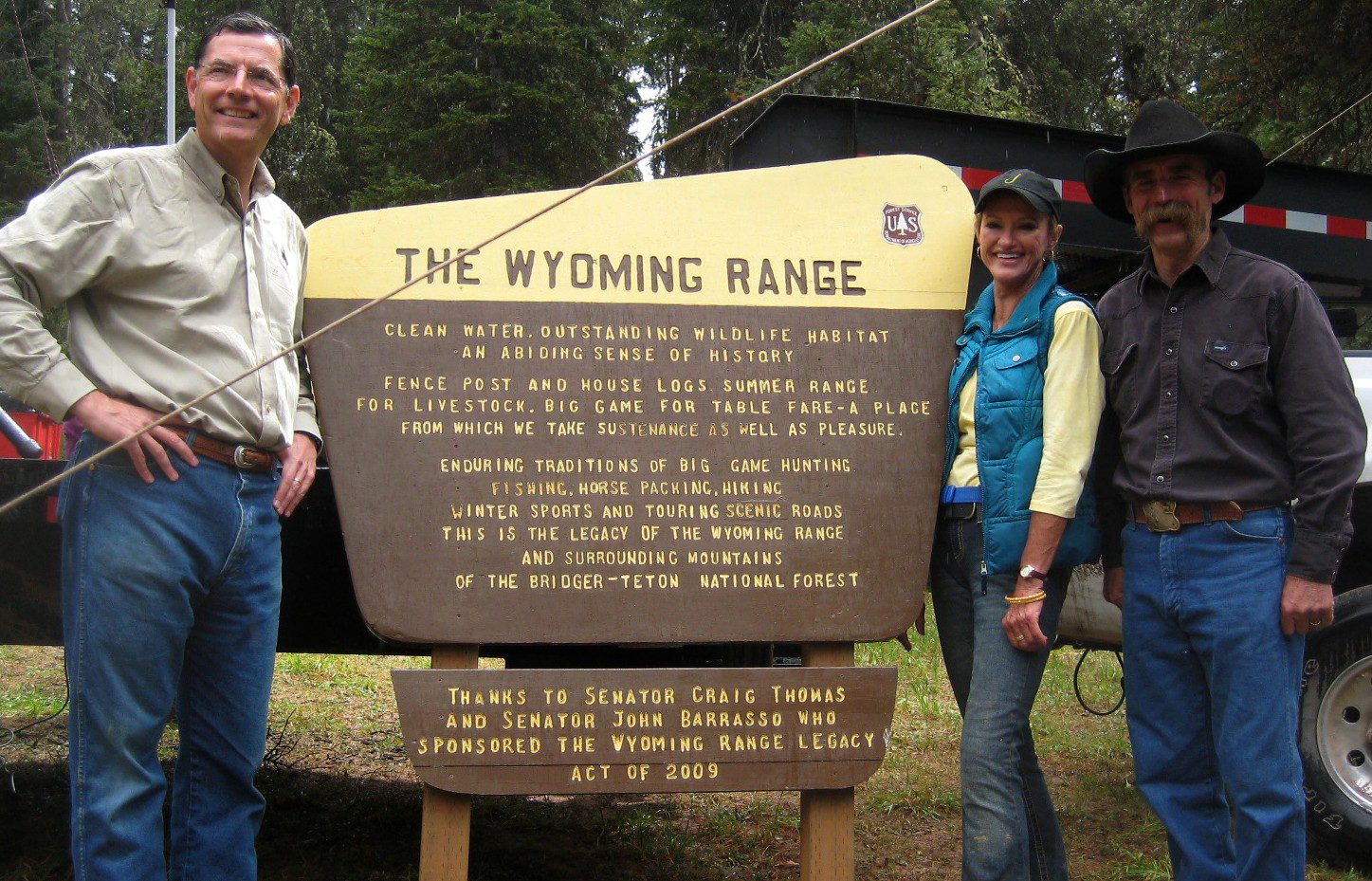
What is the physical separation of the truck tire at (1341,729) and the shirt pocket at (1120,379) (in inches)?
53.1

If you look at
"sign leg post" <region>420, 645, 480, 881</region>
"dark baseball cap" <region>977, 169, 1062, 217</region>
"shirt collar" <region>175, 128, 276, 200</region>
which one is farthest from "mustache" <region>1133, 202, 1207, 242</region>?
"shirt collar" <region>175, 128, 276, 200</region>

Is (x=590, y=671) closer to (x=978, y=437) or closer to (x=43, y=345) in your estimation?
(x=978, y=437)

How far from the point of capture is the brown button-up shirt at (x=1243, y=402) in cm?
249

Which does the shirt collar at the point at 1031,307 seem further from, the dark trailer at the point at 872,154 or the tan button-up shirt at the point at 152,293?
the tan button-up shirt at the point at 152,293

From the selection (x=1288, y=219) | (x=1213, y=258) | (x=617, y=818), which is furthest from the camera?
(x=1288, y=219)

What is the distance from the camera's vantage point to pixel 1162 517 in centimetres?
262

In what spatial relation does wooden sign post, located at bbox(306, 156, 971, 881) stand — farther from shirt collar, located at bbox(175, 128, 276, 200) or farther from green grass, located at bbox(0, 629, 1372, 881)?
green grass, located at bbox(0, 629, 1372, 881)

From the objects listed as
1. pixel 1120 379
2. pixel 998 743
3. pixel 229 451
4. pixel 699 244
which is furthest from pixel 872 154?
pixel 229 451

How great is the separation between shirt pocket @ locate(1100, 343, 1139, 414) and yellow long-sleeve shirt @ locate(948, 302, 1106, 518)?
0.03m

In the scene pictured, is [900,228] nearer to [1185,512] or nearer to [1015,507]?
[1015,507]

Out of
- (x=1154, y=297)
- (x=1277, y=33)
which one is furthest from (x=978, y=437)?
(x=1277, y=33)

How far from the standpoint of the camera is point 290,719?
568 centimetres

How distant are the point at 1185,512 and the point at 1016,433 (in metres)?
0.41

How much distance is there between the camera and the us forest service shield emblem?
306cm
